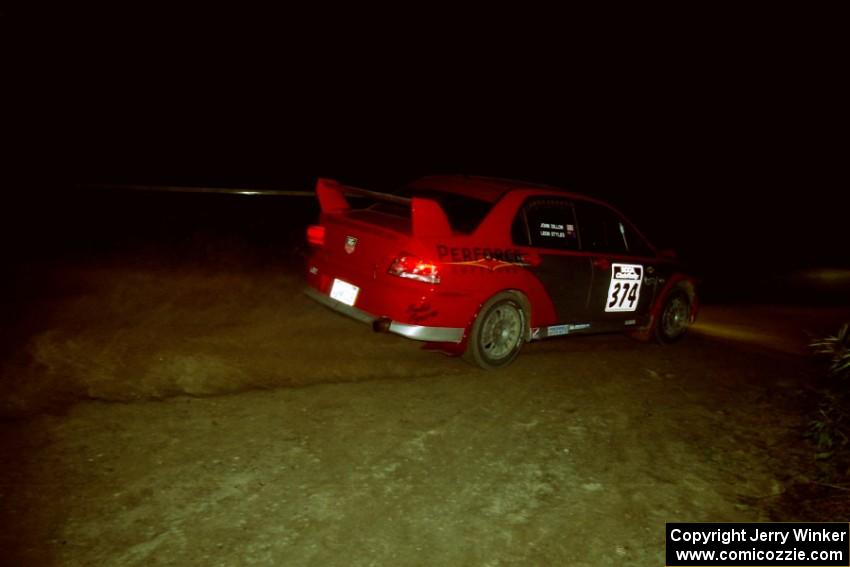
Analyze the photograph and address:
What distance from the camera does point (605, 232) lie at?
7266 mm

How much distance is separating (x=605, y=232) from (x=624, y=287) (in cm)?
65

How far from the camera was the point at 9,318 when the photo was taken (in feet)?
21.3

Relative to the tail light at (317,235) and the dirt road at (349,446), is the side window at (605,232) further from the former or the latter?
the tail light at (317,235)

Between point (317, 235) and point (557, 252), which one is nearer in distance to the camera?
point (317, 235)

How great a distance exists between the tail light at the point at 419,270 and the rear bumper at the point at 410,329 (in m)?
0.40

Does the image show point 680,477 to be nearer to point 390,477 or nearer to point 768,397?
point 390,477

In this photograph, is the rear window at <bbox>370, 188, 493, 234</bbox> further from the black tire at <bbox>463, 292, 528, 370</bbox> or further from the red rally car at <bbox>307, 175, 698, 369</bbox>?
the black tire at <bbox>463, 292, 528, 370</bbox>

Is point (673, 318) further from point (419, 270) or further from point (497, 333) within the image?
point (419, 270)

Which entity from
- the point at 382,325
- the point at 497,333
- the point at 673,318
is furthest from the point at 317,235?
the point at 673,318

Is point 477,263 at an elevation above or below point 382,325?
above

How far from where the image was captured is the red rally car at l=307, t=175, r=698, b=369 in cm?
573

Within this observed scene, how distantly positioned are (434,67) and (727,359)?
4056 cm

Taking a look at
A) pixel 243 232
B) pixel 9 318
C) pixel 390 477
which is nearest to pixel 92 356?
pixel 9 318

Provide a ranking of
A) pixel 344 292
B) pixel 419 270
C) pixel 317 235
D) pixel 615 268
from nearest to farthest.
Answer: pixel 419 270, pixel 344 292, pixel 317 235, pixel 615 268
